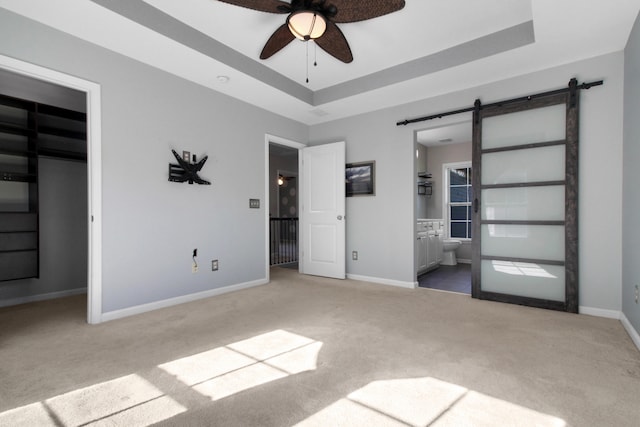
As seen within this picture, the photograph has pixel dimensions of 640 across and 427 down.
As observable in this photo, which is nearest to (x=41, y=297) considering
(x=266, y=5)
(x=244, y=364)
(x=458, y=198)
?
(x=244, y=364)

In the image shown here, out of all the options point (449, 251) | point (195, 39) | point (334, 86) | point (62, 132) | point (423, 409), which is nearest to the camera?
point (423, 409)

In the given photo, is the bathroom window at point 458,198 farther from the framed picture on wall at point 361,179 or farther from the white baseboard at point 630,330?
the white baseboard at point 630,330

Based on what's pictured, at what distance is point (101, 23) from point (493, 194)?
13.6 ft

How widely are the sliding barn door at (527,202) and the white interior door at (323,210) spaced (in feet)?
6.17

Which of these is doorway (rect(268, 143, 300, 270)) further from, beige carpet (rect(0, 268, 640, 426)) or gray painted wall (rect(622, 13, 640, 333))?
gray painted wall (rect(622, 13, 640, 333))

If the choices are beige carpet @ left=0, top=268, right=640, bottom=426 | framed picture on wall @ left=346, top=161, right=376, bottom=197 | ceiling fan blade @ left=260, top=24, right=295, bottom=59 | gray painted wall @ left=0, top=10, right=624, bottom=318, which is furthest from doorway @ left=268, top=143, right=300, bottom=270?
ceiling fan blade @ left=260, top=24, right=295, bottom=59

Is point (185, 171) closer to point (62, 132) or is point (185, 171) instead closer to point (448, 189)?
point (62, 132)

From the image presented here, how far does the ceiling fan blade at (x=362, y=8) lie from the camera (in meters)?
1.99

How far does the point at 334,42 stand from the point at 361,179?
7.78 ft

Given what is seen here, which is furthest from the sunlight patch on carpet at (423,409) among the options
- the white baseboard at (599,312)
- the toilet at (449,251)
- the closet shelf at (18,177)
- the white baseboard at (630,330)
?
the toilet at (449,251)

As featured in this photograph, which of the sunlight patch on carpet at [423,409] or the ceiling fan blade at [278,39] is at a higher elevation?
the ceiling fan blade at [278,39]

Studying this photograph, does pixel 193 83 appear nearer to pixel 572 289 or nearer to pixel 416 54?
pixel 416 54

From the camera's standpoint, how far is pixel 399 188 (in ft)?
14.1

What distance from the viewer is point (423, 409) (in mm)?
1513
